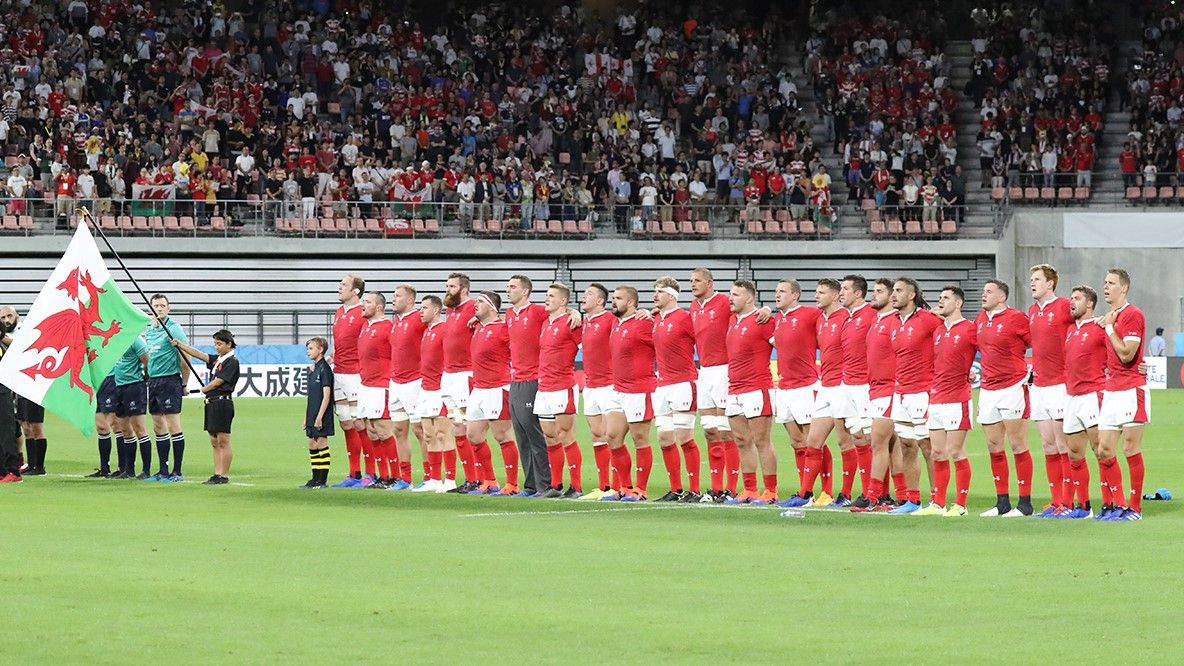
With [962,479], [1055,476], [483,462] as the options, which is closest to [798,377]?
[962,479]

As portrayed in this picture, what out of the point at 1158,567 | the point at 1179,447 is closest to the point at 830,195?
the point at 1179,447

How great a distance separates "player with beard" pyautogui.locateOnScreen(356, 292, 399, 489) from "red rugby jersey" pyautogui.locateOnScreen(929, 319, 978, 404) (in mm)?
6541

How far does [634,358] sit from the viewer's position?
18.5 m

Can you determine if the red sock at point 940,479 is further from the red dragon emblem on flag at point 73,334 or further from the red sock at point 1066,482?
the red dragon emblem on flag at point 73,334

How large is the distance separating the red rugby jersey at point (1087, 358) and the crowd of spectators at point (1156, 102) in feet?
106

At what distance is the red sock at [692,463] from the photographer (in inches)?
722

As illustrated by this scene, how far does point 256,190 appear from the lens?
43406mm

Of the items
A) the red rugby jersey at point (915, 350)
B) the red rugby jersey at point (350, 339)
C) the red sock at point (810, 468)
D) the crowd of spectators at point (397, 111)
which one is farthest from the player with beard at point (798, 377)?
the crowd of spectators at point (397, 111)

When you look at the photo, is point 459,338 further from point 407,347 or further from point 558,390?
point 558,390

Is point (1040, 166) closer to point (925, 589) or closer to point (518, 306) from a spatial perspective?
point (518, 306)

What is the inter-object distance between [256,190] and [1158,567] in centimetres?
3340

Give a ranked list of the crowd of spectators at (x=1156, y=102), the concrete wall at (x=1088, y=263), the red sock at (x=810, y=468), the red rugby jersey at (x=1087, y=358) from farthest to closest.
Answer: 1. the crowd of spectators at (x=1156, y=102)
2. the concrete wall at (x=1088, y=263)
3. the red sock at (x=810, y=468)
4. the red rugby jersey at (x=1087, y=358)

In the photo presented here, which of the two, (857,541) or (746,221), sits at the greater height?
(746,221)

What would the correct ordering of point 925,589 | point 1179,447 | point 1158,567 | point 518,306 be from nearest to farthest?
1. point 925,589
2. point 1158,567
3. point 518,306
4. point 1179,447
